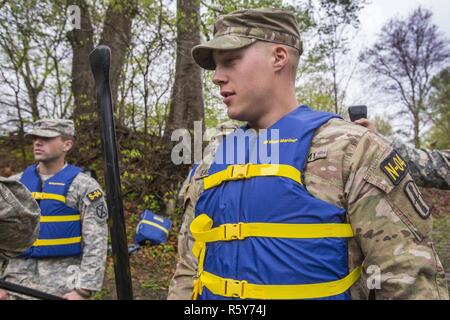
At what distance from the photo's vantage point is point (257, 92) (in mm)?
1882

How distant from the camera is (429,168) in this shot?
3068mm

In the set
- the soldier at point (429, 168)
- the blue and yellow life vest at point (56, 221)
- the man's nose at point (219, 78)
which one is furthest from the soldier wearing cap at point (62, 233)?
the soldier at point (429, 168)

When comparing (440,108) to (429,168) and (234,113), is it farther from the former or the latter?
(234,113)

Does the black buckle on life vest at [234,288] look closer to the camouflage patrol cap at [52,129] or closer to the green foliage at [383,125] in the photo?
the camouflage patrol cap at [52,129]

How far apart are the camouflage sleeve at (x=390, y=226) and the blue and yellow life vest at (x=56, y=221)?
2.74m

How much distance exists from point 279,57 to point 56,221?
8.44 ft

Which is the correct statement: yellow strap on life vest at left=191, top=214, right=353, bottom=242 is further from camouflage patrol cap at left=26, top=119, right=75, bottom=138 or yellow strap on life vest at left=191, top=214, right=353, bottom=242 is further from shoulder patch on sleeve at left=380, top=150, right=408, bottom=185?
camouflage patrol cap at left=26, top=119, right=75, bottom=138

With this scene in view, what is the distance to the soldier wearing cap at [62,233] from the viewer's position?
351cm

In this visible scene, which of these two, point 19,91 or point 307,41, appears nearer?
→ point 19,91

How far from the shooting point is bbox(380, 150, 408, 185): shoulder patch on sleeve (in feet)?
5.13

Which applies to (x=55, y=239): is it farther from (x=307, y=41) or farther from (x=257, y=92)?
(x=307, y=41)

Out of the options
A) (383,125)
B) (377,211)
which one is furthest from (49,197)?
(383,125)
